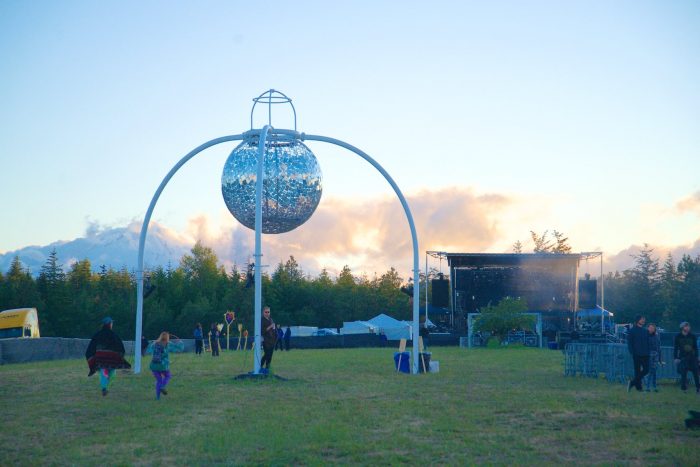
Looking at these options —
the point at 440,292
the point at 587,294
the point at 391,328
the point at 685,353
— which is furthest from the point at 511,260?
the point at 685,353

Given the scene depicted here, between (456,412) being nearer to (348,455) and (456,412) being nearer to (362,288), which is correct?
(348,455)

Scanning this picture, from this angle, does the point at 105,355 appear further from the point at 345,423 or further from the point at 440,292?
the point at 440,292

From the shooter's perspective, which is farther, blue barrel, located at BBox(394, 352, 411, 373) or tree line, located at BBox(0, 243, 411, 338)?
tree line, located at BBox(0, 243, 411, 338)

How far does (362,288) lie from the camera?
376 feet

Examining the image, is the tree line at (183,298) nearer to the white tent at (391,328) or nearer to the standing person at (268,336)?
A: the white tent at (391,328)

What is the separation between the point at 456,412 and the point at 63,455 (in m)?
6.84

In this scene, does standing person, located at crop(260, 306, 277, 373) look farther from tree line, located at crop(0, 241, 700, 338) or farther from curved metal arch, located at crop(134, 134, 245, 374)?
tree line, located at crop(0, 241, 700, 338)

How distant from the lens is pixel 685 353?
20.0 meters

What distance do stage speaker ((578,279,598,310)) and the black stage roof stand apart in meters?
6.74

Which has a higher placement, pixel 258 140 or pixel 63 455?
pixel 258 140

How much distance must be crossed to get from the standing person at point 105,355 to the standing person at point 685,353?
44.7 ft

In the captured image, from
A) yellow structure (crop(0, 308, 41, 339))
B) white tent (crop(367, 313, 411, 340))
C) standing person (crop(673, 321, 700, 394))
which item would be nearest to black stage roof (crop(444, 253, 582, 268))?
white tent (crop(367, 313, 411, 340))

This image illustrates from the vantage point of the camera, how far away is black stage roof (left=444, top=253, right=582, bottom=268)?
196 feet

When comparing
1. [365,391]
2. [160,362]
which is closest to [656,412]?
[365,391]
